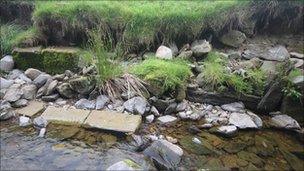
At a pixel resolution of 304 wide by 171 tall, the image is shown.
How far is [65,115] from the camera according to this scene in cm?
441

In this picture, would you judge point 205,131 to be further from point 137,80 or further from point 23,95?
point 23,95

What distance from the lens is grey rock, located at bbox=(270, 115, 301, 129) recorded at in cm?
448

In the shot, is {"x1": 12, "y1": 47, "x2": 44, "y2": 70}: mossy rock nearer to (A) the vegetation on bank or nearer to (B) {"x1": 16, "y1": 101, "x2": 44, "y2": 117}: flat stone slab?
(B) {"x1": 16, "y1": 101, "x2": 44, "y2": 117}: flat stone slab

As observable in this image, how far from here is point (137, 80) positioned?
189 inches

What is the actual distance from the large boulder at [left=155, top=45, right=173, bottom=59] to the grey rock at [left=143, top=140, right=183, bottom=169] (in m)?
1.87

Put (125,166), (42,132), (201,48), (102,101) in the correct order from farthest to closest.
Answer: (201,48) < (102,101) < (42,132) < (125,166)

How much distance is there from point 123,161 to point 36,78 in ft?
7.92

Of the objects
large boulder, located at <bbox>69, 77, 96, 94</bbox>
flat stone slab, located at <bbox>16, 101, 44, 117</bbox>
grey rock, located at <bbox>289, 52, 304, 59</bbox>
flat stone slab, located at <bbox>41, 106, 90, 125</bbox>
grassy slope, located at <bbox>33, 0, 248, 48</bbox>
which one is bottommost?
flat stone slab, located at <bbox>16, 101, 44, 117</bbox>

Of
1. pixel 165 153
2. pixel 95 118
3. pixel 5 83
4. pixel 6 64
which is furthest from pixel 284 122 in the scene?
pixel 6 64

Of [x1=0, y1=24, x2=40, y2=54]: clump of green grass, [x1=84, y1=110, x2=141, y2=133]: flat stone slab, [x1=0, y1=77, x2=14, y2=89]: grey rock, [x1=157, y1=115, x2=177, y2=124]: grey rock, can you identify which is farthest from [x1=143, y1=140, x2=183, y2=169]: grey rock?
[x1=0, y1=24, x2=40, y2=54]: clump of green grass

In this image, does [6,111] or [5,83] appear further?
[5,83]

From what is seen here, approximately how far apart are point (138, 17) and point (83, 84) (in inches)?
62.3

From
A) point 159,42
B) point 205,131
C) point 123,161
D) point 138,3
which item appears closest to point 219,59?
point 159,42

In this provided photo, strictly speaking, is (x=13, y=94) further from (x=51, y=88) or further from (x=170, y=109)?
(x=170, y=109)
